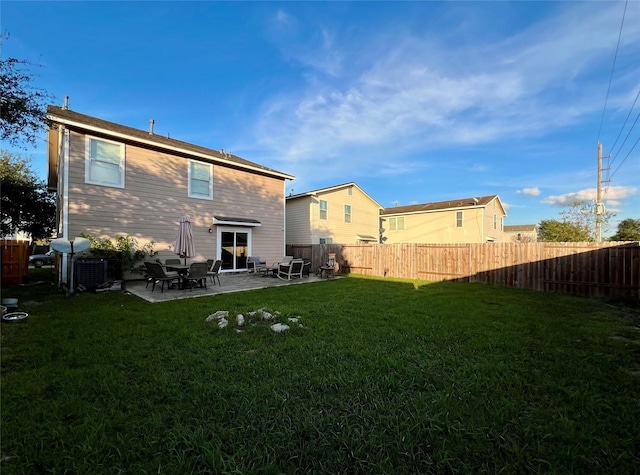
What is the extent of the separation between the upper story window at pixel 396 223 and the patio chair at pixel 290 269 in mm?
17373

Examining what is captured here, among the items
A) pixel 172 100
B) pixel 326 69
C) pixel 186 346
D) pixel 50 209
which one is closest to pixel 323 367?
pixel 186 346

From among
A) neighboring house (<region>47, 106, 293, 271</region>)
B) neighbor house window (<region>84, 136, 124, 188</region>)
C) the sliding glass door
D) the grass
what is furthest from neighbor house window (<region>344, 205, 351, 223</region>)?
the grass

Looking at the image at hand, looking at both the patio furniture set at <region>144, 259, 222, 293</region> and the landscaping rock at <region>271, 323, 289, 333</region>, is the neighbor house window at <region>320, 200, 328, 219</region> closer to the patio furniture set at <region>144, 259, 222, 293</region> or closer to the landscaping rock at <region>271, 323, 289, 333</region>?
the patio furniture set at <region>144, 259, 222, 293</region>

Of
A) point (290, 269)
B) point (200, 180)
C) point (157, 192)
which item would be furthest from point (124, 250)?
point (290, 269)

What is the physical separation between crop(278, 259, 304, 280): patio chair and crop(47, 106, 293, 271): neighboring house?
2.97 m

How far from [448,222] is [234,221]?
744 inches

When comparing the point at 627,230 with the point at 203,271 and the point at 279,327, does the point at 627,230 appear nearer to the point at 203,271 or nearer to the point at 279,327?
the point at 279,327

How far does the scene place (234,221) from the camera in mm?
13500

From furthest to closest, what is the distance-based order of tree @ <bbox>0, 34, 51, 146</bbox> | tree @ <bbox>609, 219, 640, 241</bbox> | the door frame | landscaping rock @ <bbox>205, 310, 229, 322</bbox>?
tree @ <bbox>609, 219, 640, 241</bbox>, the door frame, tree @ <bbox>0, 34, 51, 146</bbox>, landscaping rock @ <bbox>205, 310, 229, 322</bbox>

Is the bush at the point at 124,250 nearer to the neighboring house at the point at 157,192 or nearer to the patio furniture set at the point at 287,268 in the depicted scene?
the neighboring house at the point at 157,192

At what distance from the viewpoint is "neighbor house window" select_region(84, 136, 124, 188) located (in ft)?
32.7

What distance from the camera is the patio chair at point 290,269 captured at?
1216cm

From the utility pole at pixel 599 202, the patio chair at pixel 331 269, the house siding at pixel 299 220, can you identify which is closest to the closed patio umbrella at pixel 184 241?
the patio chair at pixel 331 269

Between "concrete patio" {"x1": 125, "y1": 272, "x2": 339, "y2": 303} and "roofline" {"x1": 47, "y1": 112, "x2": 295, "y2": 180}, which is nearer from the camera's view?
"concrete patio" {"x1": 125, "y1": 272, "x2": 339, "y2": 303}
